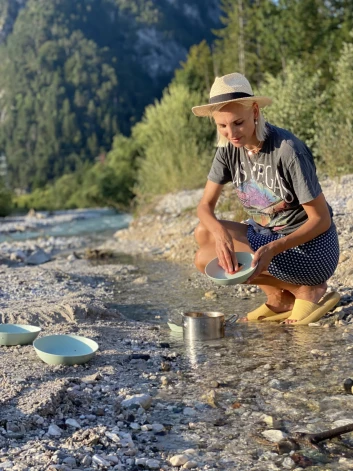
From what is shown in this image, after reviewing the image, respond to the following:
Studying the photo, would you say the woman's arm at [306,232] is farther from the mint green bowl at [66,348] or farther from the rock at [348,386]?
the mint green bowl at [66,348]

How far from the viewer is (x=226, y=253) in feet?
13.1

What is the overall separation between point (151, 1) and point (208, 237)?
15155 cm

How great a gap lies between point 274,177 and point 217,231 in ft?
1.70

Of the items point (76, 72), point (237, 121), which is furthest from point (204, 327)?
point (76, 72)

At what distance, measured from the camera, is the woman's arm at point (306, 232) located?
12.6 ft

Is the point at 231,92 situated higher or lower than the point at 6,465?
higher

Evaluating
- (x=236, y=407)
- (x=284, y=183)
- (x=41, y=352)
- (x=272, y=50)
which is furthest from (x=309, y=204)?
(x=272, y=50)

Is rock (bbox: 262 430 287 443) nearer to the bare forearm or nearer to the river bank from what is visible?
the river bank

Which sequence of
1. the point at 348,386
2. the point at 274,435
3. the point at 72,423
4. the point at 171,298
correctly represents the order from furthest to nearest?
the point at 171,298 < the point at 348,386 < the point at 72,423 < the point at 274,435

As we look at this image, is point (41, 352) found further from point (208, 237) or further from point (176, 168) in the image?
point (176, 168)

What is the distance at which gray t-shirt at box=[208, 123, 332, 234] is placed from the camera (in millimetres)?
3859

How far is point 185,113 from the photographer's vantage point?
59.1ft

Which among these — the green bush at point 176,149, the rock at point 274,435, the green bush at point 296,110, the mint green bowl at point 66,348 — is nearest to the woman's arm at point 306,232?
the mint green bowl at point 66,348

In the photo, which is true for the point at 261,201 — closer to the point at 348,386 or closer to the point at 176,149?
the point at 348,386
